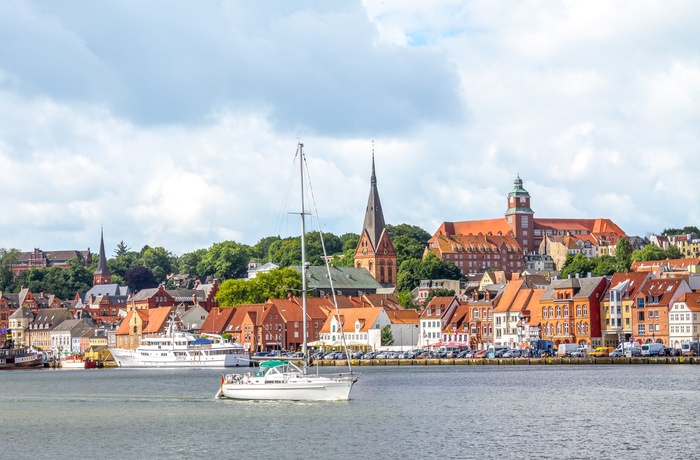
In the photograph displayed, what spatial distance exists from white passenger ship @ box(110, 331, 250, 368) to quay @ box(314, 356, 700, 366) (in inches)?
376

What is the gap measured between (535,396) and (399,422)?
17471 millimetres

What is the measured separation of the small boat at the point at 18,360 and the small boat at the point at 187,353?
882 inches

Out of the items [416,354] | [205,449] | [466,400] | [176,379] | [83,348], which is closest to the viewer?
[205,449]

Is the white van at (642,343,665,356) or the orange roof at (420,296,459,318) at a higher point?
the orange roof at (420,296,459,318)

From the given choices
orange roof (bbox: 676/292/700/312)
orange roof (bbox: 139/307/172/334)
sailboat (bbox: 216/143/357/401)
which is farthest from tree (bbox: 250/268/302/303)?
sailboat (bbox: 216/143/357/401)

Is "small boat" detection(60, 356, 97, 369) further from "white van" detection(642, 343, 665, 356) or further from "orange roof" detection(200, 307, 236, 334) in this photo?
"white van" detection(642, 343, 665, 356)

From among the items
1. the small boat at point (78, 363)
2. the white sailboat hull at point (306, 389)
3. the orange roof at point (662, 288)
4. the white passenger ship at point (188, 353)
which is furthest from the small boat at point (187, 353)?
the white sailboat hull at point (306, 389)

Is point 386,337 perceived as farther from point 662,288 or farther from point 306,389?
point 306,389

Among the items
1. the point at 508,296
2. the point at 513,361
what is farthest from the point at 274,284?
the point at 513,361

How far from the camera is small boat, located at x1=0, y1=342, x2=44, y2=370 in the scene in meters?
153

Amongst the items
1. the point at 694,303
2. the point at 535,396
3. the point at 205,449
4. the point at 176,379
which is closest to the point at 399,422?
the point at 205,449

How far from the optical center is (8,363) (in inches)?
6024

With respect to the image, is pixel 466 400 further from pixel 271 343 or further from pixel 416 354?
pixel 271 343

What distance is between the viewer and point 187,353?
131750 millimetres
